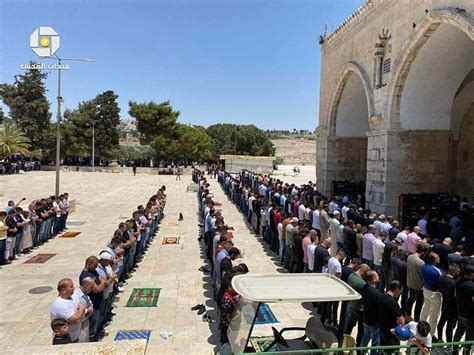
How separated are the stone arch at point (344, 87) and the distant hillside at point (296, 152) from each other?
84535 mm

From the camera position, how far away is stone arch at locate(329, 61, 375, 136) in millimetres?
15094

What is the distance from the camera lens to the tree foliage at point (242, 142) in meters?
82.9

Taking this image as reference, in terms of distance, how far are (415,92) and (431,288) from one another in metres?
9.21

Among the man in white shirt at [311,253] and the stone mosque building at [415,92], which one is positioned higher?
the stone mosque building at [415,92]

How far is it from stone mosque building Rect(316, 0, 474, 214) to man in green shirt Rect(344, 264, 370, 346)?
7402mm

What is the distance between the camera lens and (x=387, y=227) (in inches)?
359

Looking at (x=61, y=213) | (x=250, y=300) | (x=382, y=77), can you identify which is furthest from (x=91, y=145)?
(x=250, y=300)

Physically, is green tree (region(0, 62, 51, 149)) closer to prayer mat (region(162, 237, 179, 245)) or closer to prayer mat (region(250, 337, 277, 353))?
prayer mat (region(162, 237, 179, 245))

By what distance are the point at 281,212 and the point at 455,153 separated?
391 inches

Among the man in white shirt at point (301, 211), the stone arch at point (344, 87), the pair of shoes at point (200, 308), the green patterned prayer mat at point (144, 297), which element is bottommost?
the green patterned prayer mat at point (144, 297)

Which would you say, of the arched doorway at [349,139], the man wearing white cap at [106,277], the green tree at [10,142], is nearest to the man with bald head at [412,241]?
the man wearing white cap at [106,277]

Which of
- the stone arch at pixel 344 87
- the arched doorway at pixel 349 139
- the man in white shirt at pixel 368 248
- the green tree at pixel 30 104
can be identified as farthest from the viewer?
the green tree at pixel 30 104

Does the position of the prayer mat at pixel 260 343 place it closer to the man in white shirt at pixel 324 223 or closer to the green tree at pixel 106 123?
the man in white shirt at pixel 324 223

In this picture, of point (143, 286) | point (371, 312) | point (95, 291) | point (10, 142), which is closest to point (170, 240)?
point (143, 286)
